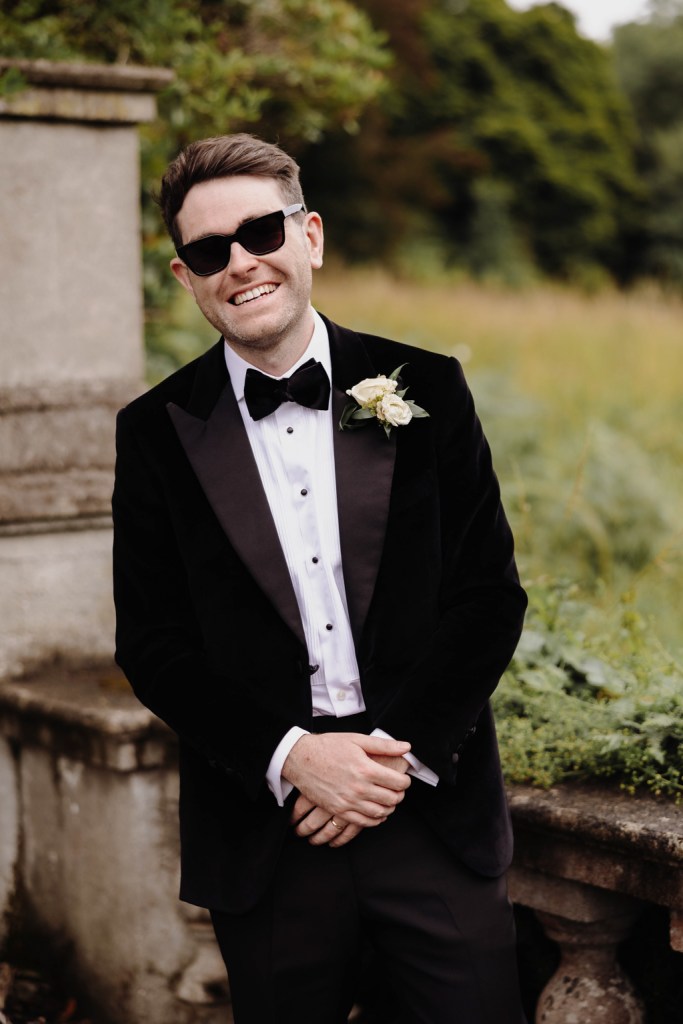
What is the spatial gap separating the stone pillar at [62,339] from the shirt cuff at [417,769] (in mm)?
1648

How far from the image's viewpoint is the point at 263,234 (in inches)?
85.6

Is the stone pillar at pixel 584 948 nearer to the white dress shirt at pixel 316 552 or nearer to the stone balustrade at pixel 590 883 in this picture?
the stone balustrade at pixel 590 883

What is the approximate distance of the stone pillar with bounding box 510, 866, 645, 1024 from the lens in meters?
2.64

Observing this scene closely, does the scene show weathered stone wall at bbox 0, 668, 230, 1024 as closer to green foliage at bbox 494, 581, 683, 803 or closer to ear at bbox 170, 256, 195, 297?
green foliage at bbox 494, 581, 683, 803

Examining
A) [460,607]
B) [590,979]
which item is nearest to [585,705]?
[590,979]

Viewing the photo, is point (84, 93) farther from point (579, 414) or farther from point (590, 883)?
point (579, 414)

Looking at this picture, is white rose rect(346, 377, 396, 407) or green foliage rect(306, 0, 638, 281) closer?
white rose rect(346, 377, 396, 407)

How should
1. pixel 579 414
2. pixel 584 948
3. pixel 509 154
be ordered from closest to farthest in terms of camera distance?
pixel 584 948, pixel 579 414, pixel 509 154

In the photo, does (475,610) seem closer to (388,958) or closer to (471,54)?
(388,958)

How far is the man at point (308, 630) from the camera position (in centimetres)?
213

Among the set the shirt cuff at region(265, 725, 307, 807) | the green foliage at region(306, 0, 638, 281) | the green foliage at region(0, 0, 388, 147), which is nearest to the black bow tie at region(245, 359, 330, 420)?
the shirt cuff at region(265, 725, 307, 807)

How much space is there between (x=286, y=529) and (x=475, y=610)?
0.38m

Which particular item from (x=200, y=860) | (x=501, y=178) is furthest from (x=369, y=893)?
(x=501, y=178)

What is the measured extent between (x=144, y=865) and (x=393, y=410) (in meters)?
1.55
